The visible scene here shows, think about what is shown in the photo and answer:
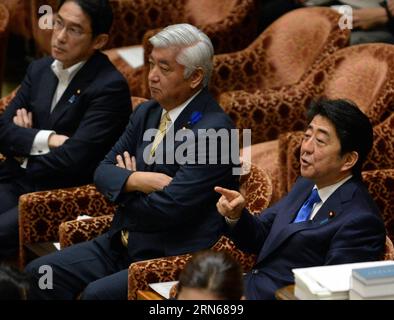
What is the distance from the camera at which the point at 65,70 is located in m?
4.80

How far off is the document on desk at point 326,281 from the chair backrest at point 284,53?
8.00 ft

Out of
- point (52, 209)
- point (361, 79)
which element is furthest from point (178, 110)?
point (361, 79)

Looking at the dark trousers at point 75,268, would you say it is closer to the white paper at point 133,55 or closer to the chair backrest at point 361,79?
the chair backrest at point 361,79

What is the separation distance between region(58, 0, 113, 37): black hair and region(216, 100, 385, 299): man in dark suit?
4.54ft

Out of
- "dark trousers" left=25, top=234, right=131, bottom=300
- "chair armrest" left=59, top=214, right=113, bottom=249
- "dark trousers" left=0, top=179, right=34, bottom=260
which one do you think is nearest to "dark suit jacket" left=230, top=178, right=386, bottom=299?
"dark trousers" left=25, top=234, right=131, bottom=300

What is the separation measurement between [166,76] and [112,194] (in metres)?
0.49

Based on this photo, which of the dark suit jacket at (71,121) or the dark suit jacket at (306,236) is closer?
the dark suit jacket at (306,236)

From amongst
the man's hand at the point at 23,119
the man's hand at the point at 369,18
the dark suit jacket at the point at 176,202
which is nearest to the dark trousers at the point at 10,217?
the man's hand at the point at 23,119

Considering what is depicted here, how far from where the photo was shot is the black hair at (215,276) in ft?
8.98

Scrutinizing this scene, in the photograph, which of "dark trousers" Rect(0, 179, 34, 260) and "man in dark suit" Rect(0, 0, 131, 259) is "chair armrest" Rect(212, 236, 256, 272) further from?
"dark trousers" Rect(0, 179, 34, 260)

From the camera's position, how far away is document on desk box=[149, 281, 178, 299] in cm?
360

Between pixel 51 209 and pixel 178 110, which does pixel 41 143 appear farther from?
pixel 178 110

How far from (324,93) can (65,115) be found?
4.35 feet
